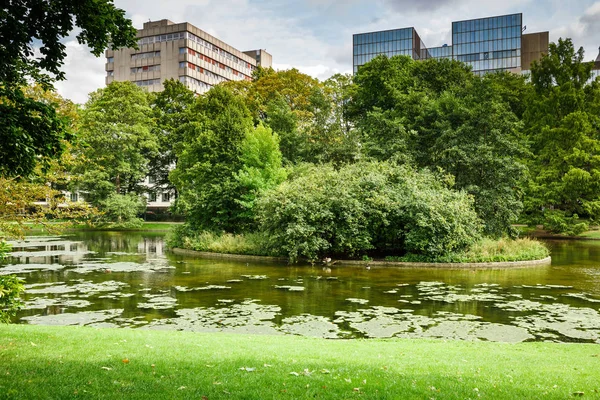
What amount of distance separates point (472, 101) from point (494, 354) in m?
31.2

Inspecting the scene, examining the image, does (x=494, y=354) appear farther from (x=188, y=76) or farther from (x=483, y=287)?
(x=188, y=76)

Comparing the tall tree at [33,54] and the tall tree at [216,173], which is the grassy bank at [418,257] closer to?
the tall tree at [216,173]

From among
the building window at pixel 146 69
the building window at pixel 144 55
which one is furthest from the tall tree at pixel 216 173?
the building window at pixel 144 55

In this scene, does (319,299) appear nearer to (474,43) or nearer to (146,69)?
(146,69)

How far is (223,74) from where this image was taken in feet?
351

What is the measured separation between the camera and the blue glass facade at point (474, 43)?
378 feet

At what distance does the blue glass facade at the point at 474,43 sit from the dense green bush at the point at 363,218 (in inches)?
3420

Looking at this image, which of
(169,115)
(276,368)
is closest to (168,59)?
(169,115)

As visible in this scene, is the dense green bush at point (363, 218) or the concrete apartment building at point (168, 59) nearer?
the dense green bush at point (363, 218)

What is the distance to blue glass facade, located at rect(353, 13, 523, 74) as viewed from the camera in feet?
378

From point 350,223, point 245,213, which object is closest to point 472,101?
point 350,223

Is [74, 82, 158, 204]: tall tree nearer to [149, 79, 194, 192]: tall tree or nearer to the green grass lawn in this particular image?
[149, 79, 194, 192]: tall tree

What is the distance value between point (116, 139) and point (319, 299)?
158 feet

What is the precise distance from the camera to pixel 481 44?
Result: 4641 inches
